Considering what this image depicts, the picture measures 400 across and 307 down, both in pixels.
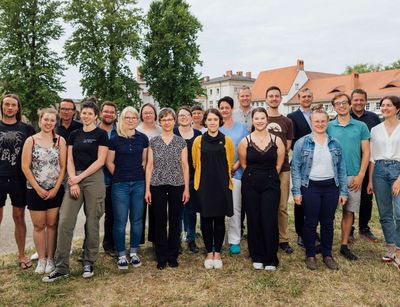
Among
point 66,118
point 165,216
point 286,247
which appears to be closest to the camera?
point 165,216

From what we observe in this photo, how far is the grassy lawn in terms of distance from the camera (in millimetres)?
3877

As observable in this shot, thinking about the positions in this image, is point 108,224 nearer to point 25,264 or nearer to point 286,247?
point 25,264

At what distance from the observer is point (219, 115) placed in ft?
16.0

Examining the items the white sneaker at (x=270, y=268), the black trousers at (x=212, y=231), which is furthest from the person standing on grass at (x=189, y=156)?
the white sneaker at (x=270, y=268)

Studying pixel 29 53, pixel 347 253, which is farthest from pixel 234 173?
pixel 29 53

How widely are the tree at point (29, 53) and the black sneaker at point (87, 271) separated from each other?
24214mm

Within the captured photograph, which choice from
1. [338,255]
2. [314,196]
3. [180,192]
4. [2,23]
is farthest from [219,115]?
[2,23]

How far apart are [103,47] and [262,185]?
90.5 ft

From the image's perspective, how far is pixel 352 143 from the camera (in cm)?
495

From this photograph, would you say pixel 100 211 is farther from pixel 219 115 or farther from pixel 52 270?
pixel 219 115

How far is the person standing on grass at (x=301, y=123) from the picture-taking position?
18.4 feet

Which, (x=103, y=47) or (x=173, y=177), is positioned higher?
(x=103, y=47)

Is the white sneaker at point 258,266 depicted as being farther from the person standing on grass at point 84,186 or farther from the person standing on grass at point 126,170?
the person standing on grass at point 84,186

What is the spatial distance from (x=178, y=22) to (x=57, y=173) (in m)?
28.9
